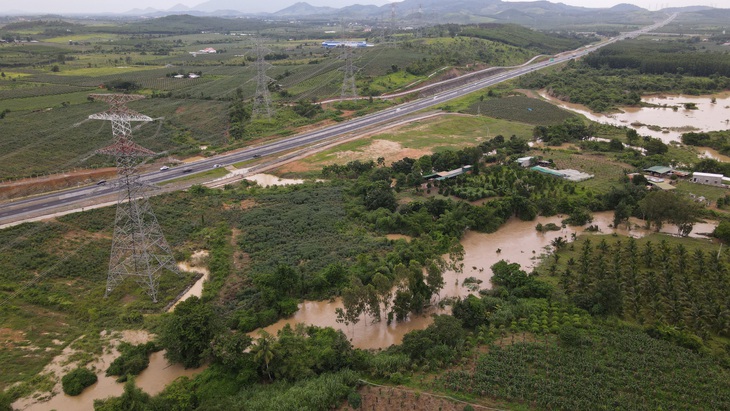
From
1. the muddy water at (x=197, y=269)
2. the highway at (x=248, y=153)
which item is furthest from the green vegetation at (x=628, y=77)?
the muddy water at (x=197, y=269)

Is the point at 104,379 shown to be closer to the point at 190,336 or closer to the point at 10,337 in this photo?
the point at 190,336

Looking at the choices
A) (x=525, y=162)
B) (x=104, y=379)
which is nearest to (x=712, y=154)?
(x=525, y=162)

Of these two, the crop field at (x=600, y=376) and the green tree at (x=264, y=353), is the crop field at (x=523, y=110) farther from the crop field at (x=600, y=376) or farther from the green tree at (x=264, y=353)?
the green tree at (x=264, y=353)

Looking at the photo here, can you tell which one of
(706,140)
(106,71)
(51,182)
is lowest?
(706,140)

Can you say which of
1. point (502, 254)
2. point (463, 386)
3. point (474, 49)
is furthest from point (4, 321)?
point (474, 49)

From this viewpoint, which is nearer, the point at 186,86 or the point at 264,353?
the point at 264,353

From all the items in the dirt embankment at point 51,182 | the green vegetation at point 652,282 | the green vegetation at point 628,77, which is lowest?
the green vegetation at point 652,282

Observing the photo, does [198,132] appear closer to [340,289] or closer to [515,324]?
[340,289]
